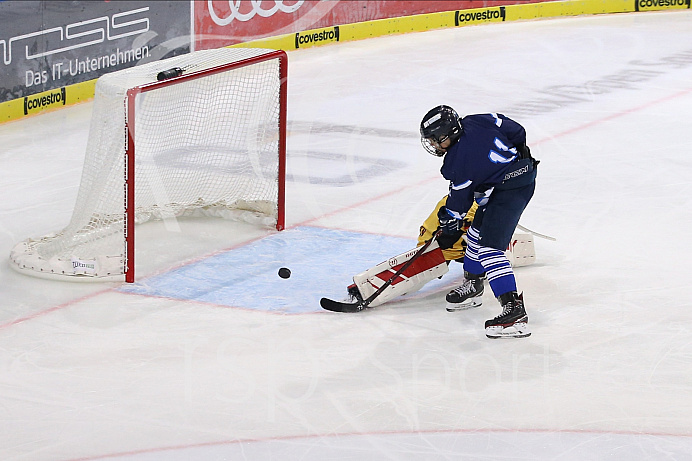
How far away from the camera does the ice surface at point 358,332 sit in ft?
12.4

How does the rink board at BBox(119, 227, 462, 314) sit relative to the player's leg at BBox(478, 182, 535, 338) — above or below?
below

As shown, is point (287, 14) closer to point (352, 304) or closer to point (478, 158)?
point (352, 304)

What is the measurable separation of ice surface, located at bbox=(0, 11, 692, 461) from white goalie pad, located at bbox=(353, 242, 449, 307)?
0.28 ft

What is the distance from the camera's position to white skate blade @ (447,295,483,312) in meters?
4.95

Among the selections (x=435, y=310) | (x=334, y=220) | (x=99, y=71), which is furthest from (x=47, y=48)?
(x=435, y=310)

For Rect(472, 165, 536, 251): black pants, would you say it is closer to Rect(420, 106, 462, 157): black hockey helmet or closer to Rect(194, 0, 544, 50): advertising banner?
Rect(420, 106, 462, 157): black hockey helmet

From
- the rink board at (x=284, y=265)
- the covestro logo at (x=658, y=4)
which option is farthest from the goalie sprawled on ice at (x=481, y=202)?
the covestro logo at (x=658, y=4)

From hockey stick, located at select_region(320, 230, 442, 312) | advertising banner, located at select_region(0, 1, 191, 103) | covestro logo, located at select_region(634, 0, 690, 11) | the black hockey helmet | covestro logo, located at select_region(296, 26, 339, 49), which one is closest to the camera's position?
the black hockey helmet

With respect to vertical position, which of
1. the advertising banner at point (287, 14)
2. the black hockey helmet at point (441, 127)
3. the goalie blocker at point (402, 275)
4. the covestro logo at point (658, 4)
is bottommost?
the goalie blocker at point (402, 275)

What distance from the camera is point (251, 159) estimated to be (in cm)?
649

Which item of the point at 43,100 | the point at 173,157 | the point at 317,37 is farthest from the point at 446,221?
the point at 317,37

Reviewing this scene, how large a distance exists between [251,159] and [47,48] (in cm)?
284

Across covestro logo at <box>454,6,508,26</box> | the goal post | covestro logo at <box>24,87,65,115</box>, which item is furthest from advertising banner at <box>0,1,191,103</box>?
covestro logo at <box>454,6,508,26</box>

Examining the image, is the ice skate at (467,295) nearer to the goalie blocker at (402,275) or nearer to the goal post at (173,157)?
the goalie blocker at (402,275)
